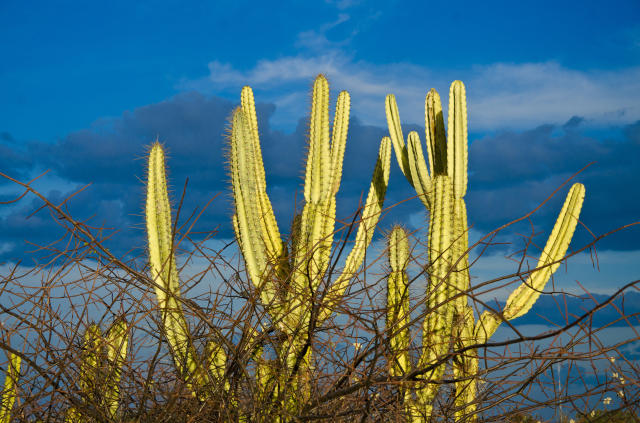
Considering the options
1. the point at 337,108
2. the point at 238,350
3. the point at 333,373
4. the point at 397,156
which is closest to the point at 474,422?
the point at 333,373

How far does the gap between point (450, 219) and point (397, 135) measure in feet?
6.19

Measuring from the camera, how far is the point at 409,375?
2297 millimetres

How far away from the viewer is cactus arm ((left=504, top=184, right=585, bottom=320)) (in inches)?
222

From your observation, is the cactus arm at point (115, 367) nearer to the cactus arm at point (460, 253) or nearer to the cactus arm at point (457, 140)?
the cactus arm at point (460, 253)

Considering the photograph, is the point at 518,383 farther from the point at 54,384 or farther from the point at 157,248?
the point at 157,248

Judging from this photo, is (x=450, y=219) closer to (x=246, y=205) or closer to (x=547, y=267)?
(x=547, y=267)

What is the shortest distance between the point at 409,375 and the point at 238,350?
2.81 ft

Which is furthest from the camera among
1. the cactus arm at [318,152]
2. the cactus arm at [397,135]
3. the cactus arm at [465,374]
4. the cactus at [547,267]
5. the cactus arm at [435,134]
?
the cactus arm at [397,135]

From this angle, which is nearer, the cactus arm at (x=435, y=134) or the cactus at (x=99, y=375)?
the cactus at (x=99, y=375)

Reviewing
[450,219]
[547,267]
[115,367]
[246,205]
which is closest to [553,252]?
[547,267]

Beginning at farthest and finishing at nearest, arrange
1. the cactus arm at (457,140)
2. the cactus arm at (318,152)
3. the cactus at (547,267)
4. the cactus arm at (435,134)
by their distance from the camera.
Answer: the cactus arm at (435,134) < the cactus arm at (457,140) < the cactus at (547,267) < the cactus arm at (318,152)

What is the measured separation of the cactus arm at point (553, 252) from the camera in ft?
18.5

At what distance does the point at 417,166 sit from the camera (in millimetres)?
6336

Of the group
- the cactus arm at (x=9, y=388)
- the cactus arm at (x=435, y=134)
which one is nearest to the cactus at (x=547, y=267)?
the cactus arm at (x=435, y=134)
